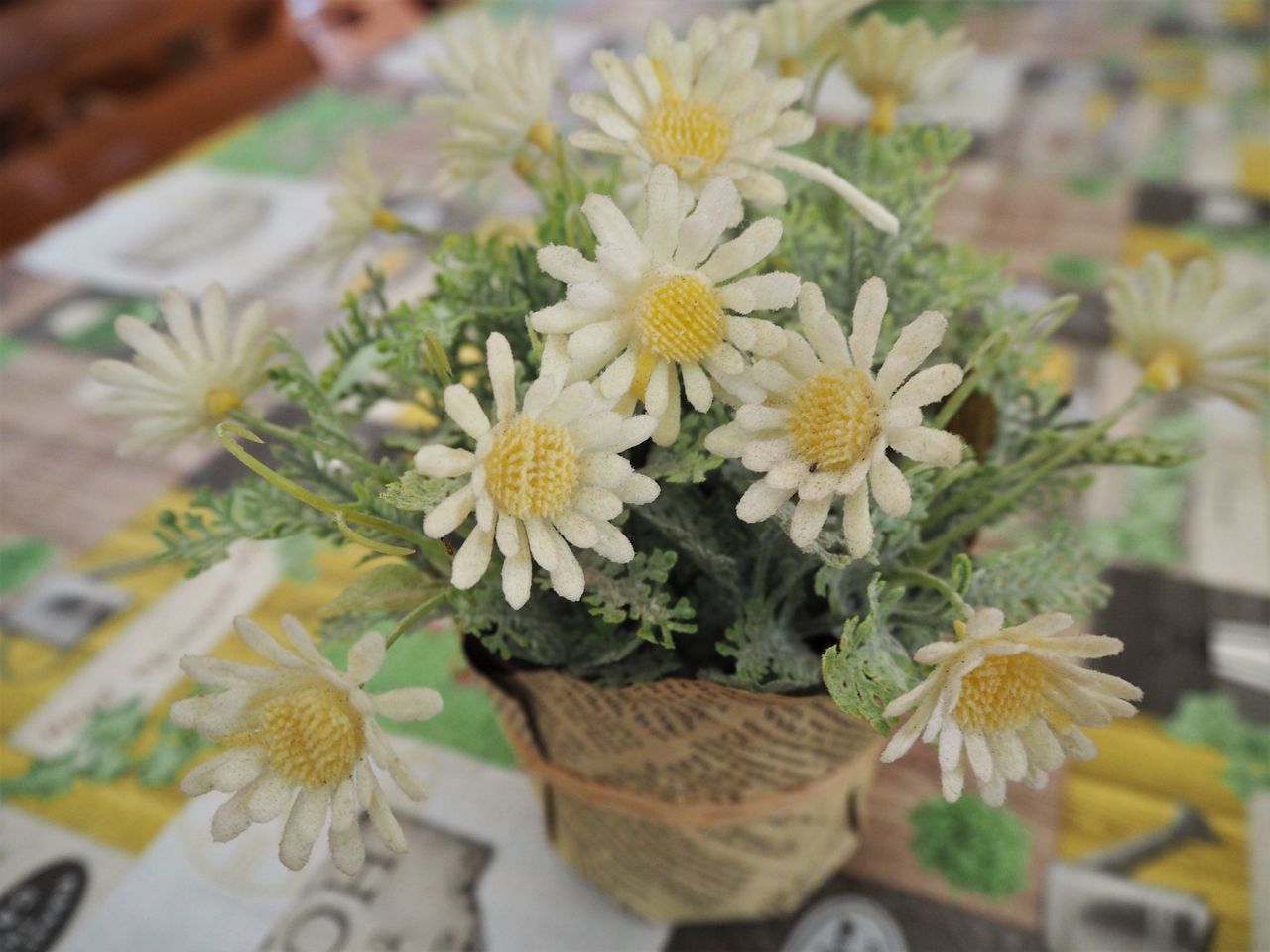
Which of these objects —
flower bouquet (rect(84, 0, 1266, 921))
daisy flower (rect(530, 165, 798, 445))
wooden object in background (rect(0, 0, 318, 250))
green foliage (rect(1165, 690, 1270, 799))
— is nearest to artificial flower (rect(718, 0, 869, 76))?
flower bouquet (rect(84, 0, 1266, 921))

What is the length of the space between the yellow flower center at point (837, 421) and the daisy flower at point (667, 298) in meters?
0.02

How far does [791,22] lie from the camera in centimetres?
39

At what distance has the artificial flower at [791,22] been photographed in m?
0.39

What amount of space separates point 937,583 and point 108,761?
21.8 inches

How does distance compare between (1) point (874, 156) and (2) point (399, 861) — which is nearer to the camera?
(1) point (874, 156)

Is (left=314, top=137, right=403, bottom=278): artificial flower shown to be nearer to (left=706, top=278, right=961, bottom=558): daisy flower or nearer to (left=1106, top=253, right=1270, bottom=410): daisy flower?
(left=706, top=278, right=961, bottom=558): daisy flower

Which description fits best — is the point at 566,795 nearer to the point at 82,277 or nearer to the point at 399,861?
the point at 399,861

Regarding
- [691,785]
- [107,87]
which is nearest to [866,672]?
[691,785]

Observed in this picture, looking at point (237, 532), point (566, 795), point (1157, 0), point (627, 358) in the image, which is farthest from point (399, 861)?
point (1157, 0)

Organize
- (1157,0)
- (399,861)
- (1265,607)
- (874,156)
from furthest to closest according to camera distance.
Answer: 1. (1157,0)
2. (1265,607)
3. (399,861)
4. (874,156)

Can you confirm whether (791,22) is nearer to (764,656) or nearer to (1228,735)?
(764,656)

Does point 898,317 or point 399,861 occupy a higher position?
point 898,317

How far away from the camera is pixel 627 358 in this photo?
1.00ft

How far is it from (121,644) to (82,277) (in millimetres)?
516
